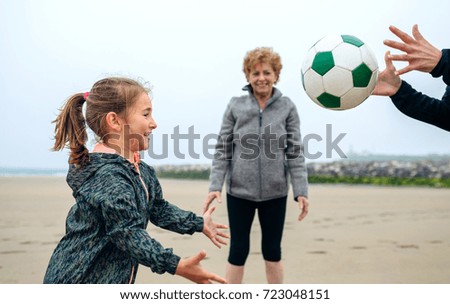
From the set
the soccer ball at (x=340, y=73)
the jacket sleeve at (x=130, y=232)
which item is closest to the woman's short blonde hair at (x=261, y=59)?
the soccer ball at (x=340, y=73)

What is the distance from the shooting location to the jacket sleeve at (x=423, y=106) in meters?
2.73

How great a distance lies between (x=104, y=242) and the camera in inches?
80.3

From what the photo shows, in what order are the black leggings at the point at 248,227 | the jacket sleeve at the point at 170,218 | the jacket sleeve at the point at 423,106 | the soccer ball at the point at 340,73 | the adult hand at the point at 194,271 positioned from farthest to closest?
the black leggings at the point at 248,227 < the soccer ball at the point at 340,73 < the jacket sleeve at the point at 423,106 < the jacket sleeve at the point at 170,218 < the adult hand at the point at 194,271

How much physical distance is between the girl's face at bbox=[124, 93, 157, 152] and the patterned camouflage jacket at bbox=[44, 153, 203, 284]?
122 mm

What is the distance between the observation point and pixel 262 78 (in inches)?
141

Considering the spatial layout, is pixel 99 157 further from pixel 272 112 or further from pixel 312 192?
pixel 312 192

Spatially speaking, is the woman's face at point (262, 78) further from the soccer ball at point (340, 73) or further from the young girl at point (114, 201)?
the young girl at point (114, 201)

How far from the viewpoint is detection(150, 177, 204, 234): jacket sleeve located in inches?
95.3

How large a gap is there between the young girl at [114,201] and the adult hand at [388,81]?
117 cm

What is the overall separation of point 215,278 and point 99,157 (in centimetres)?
69

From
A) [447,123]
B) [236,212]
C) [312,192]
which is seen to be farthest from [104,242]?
[312,192]

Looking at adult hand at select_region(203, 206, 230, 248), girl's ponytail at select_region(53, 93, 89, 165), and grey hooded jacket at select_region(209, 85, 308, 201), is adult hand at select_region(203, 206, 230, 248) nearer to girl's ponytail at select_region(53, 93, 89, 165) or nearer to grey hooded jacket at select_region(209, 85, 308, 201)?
girl's ponytail at select_region(53, 93, 89, 165)

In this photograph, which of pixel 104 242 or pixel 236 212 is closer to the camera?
pixel 104 242

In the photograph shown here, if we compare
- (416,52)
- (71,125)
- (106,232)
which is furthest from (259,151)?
(106,232)
